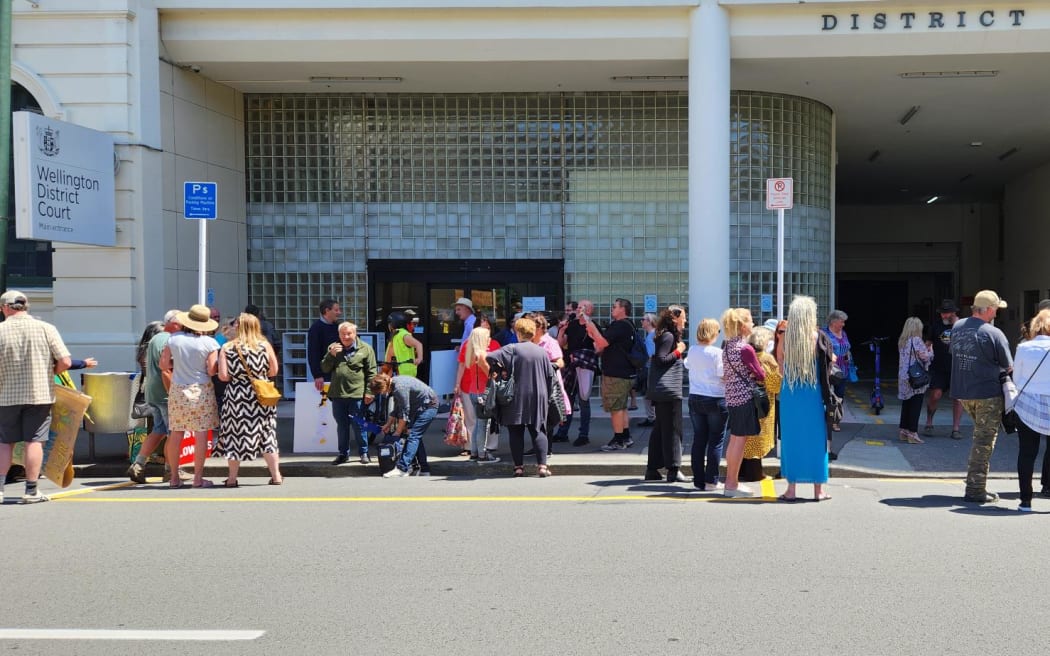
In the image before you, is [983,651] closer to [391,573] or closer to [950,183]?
[391,573]

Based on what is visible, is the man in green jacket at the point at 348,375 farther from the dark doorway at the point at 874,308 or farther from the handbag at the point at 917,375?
the dark doorway at the point at 874,308

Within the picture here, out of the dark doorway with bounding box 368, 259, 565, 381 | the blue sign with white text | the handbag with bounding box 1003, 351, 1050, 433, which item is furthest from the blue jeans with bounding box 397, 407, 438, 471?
the dark doorway with bounding box 368, 259, 565, 381

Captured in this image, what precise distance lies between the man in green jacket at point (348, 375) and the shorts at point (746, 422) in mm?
3813

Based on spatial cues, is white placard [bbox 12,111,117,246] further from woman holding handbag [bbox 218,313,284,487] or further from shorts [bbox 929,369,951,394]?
shorts [bbox 929,369,951,394]

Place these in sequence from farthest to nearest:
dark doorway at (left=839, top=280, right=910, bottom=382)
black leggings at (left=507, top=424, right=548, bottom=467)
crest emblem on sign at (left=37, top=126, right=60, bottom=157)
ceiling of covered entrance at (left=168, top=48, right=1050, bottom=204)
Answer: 1. dark doorway at (left=839, top=280, right=910, bottom=382)
2. ceiling of covered entrance at (left=168, top=48, right=1050, bottom=204)
3. crest emblem on sign at (left=37, top=126, right=60, bottom=157)
4. black leggings at (left=507, top=424, right=548, bottom=467)

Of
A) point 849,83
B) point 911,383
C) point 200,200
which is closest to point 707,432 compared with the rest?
point 911,383

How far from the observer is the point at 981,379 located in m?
7.87

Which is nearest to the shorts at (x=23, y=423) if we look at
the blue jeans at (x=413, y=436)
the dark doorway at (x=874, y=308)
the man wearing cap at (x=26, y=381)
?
the man wearing cap at (x=26, y=381)

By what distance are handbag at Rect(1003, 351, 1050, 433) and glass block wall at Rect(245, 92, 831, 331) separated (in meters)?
7.90

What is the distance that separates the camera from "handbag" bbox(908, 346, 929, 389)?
11.0 meters

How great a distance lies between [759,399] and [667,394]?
42.5 inches

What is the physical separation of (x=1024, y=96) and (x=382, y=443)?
40.7 feet

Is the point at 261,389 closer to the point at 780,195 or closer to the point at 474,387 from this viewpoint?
the point at 474,387

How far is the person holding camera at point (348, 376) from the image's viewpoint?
9.85 meters
